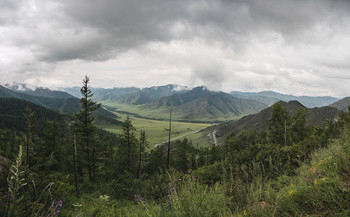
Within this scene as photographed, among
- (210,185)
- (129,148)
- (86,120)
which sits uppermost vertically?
(86,120)

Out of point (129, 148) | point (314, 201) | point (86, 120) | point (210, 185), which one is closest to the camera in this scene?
point (314, 201)

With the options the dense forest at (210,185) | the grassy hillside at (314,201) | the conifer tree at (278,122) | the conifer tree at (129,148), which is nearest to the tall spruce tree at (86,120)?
the dense forest at (210,185)

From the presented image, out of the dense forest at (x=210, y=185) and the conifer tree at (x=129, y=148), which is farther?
Result: the conifer tree at (x=129, y=148)

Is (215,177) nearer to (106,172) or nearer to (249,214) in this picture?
(249,214)

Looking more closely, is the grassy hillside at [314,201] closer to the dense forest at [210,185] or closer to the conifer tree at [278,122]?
the dense forest at [210,185]

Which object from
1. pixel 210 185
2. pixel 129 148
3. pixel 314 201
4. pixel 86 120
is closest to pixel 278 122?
pixel 129 148

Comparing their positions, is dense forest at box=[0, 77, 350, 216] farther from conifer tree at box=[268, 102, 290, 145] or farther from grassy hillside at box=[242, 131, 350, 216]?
conifer tree at box=[268, 102, 290, 145]

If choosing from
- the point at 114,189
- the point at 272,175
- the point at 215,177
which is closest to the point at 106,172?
the point at 114,189

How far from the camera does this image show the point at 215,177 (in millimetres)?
8750

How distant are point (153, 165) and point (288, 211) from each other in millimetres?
45864

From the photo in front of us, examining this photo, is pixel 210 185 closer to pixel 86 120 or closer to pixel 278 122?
pixel 86 120

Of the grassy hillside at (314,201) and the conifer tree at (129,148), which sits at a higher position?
the grassy hillside at (314,201)

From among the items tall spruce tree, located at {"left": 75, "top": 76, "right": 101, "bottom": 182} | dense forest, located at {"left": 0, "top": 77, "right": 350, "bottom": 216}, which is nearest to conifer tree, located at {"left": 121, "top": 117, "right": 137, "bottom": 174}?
dense forest, located at {"left": 0, "top": 77, "right": 350, "bottom": 216}

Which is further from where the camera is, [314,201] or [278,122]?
[278,122]
